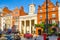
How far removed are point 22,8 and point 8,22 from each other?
2.30ft

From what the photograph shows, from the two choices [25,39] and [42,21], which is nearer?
[25,39]

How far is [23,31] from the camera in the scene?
551cm

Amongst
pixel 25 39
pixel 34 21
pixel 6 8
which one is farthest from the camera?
pixel 34 21

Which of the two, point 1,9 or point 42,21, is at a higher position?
point 1,9

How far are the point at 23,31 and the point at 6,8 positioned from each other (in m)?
0.96

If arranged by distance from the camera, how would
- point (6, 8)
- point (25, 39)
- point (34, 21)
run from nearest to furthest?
point (25, 39), point (6, 8), point (34, 21)

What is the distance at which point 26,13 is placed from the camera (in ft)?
18.5

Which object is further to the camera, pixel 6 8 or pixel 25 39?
pixel 6 8

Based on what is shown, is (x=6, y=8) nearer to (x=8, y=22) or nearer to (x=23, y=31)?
(x=8, y=22)

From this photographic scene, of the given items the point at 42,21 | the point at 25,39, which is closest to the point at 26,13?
the point at 42,21

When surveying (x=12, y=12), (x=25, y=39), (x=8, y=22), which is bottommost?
(x=25, y=39)

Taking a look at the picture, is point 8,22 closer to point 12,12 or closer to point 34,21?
point 12,12

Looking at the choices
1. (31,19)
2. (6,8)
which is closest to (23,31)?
(31,19)

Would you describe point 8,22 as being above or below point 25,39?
above
